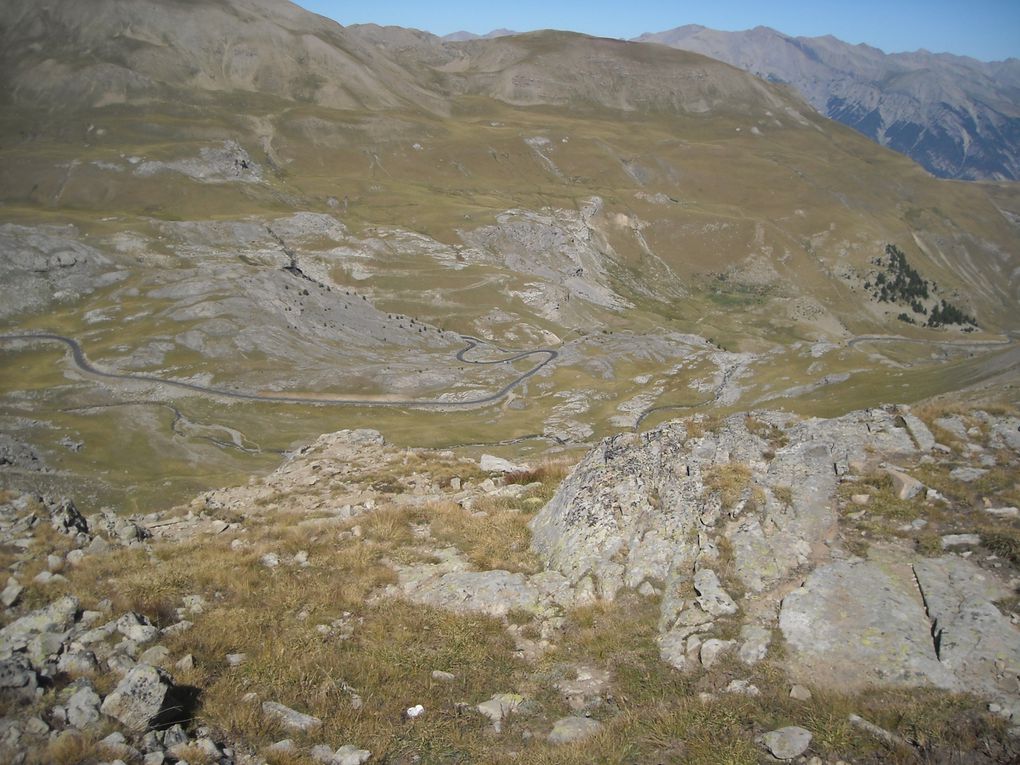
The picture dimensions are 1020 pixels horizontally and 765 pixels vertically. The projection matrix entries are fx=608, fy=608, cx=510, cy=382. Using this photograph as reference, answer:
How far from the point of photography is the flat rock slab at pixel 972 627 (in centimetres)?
1145

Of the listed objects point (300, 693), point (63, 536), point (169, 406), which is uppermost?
point (300, 693)

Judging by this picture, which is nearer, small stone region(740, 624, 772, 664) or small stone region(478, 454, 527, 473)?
small stone region(740, 624, 772, 664)

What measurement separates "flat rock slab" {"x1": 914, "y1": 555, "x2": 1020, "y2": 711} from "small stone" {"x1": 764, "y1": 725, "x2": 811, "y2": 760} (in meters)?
3.55

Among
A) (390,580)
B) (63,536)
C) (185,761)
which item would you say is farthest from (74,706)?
(63,536)

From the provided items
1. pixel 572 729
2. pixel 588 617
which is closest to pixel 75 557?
pixel 588 617

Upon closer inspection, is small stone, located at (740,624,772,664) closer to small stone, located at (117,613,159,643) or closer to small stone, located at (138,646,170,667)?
small stone, located at (138,646,170,667)

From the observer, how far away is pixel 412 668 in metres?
13.7

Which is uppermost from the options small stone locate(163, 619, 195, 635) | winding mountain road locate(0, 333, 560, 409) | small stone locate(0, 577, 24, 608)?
small stone locate(163, 619, 195, 635)

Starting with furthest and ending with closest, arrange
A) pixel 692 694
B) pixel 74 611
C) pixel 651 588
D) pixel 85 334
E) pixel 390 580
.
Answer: pixel 85 334
pixel 390 580
pixel 651 588
pixel 74 611
pixel 692 694

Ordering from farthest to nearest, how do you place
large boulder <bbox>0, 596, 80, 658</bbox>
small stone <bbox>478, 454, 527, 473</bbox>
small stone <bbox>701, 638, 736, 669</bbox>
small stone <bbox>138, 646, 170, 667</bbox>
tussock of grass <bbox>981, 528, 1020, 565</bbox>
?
1. small stone <bbox>478, 454, 527, 473</bbox>
2. tussock of grass <bbox>981, 528, 1020, 565</bbox>
3. small stone <bbox>701, 638, 736, 669</bbox>
4. small stone <bbox>138, 646, 170, 667</bbox>
5. large boulder <bbox>0, 596, 80, 658</bbox>

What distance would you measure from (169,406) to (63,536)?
102 metres

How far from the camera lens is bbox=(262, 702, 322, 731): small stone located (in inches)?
452

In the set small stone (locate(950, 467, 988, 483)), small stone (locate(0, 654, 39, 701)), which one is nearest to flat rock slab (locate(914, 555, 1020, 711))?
small stone (locate(950, 467, 988, 483))

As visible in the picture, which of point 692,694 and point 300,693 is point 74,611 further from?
point 692,694
